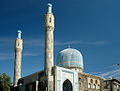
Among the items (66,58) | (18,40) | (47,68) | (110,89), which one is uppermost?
(18,40)

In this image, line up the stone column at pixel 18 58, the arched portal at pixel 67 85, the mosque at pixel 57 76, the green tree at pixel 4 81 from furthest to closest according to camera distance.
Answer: the stone column at pixel 18 58 < the arched portal at pixel 67 85 < the green tree at pixel 4 81 < the mosque at pixel 57 76

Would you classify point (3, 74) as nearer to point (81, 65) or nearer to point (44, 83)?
point (44, 83)

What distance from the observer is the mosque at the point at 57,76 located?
3572 cm

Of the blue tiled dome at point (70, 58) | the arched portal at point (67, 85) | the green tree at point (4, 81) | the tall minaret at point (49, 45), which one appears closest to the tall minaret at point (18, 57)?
the green tree at point (4, 81)

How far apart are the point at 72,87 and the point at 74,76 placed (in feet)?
6.23

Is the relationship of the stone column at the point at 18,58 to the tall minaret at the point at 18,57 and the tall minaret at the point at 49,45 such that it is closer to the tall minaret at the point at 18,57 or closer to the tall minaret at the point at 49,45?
the tall minaret at the point at 18,57

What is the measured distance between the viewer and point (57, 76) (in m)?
35.6

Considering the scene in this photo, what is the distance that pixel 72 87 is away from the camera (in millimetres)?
38094

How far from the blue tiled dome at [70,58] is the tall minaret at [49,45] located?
880 cm

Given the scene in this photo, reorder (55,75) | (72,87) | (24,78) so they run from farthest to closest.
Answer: (24,78) < (72,87) < (55,75)

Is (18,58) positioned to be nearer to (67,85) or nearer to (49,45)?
(49,45)

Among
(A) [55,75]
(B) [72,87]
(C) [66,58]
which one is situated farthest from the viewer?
(C) [66,58]

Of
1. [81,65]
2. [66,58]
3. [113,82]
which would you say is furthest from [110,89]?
[66,58]

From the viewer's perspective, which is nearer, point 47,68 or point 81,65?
point 47,68
